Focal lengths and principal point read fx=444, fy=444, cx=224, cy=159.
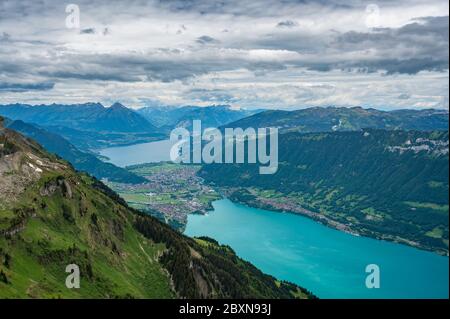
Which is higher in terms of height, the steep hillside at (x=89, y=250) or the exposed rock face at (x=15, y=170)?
the exposed rock face at (x=15, y=170)

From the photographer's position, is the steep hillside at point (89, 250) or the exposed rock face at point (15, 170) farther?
the exposed rock face at point (15, 170)

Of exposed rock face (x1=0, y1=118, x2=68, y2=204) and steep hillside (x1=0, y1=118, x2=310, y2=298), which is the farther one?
exposed rock face (x1=0, y1=118, x2=68, y2=204)

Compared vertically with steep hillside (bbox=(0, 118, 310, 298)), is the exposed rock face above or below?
above

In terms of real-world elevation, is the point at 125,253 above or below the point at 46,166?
below
